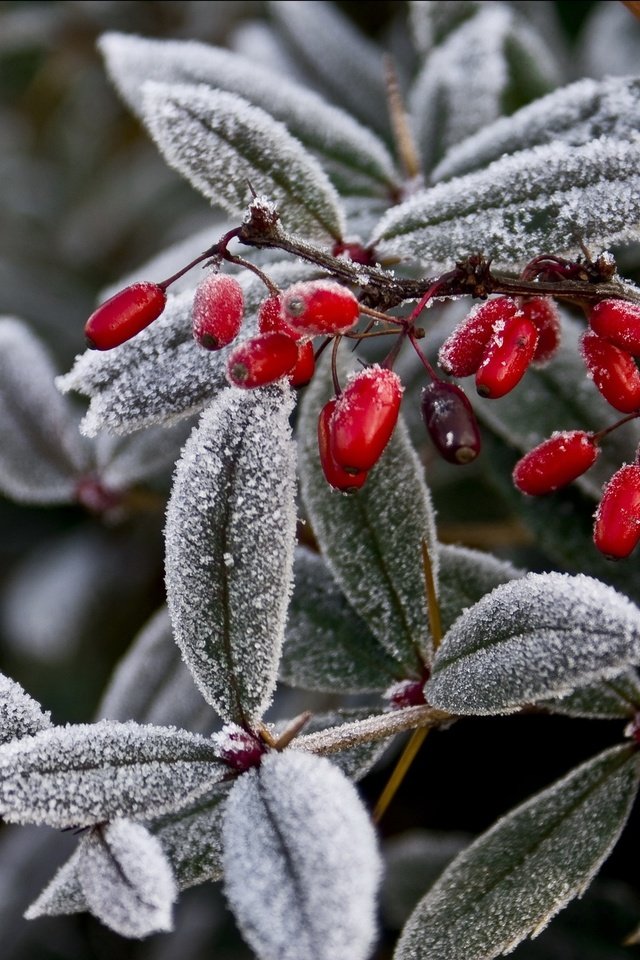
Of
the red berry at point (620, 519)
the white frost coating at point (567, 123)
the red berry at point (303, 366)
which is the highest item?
the red berry at point (303, 366)

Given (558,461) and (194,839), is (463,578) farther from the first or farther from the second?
(194,839)

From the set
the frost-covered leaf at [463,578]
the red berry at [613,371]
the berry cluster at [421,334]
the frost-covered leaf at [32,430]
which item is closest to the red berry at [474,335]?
the berry cluster at [421,334]

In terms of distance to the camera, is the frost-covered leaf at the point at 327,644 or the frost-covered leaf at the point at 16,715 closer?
the frost-covered leaf at the point at 16,715

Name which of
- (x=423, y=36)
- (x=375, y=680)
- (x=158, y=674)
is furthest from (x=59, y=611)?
(x=423, y=36)

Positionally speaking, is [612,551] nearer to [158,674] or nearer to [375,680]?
[375,680]

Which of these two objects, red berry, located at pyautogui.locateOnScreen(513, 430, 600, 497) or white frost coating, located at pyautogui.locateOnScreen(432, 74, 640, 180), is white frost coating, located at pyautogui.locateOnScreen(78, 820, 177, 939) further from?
white frost coating, located at pyautogui.locateOnScreen(432, 74, 640, 180)

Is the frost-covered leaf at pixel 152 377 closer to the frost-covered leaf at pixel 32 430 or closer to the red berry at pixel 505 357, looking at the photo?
the red berry at pixel 505 357

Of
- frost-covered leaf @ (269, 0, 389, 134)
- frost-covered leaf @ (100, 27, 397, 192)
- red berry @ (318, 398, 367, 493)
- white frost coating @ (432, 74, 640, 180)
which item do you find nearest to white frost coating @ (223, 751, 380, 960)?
red berry @ (318, 398, 367, 493)
